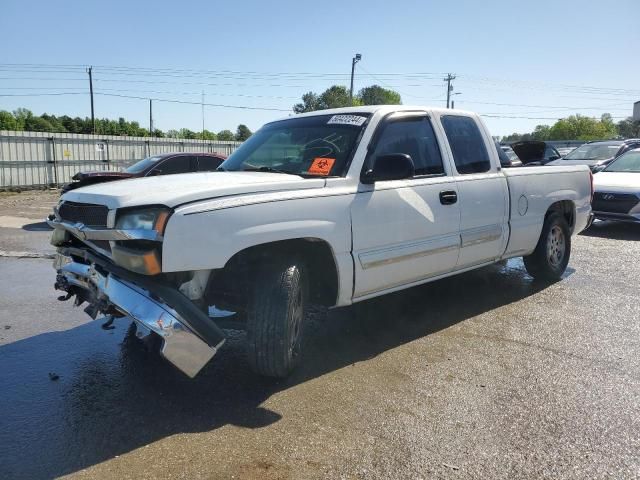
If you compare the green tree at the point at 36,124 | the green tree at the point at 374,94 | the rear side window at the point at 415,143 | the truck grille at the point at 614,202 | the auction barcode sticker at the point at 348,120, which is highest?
the green tree at the point at 374,94

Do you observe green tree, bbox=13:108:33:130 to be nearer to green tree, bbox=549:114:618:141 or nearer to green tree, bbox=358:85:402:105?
green tree, bbox=358:85:402:105

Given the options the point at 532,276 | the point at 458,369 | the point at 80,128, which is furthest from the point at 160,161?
the point at 80,128

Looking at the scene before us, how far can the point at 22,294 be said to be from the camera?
18.3 ft

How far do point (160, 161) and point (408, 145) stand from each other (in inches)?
321

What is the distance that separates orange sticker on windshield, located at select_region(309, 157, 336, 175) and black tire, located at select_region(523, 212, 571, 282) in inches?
126

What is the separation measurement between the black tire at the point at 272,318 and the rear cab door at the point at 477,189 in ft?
6.59

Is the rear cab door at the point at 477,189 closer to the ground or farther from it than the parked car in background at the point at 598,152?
closer to the ground

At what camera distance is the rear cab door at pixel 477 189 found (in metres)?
4.71

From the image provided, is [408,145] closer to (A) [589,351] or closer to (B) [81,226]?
(A) [589,351]

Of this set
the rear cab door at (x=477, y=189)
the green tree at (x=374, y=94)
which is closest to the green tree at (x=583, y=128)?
the green tree at (x=374, y=94)

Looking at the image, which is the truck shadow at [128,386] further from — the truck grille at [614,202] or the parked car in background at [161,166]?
the parked car in background at [161,166]

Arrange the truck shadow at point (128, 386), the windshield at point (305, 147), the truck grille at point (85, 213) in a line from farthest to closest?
the windshield at point (305, 147) → the truck grille at point (85, 213) → the truck shadow at point (128, 386)

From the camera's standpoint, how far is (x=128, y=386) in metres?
3.48

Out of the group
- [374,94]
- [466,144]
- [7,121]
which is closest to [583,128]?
[374,94]
